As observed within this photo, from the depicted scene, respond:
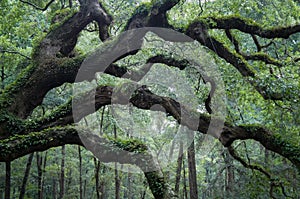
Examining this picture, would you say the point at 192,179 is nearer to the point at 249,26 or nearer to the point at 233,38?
the point at 233,38

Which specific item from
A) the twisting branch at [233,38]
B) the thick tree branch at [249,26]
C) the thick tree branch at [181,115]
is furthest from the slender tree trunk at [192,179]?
the thick tree branch at [249,26]

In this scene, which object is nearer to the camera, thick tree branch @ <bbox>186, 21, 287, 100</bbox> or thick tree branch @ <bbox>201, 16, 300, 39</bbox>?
thick tree branch @ <bbox>201, 16, 300, 39</bbox>

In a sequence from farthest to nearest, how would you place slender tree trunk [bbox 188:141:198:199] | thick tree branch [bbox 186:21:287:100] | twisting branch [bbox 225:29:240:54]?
slender tree trunk [bbox 188:141:198:199] → twisting branch [bbox 225:29:240:54] → thick tree branch [bbox 186:21:287:100]

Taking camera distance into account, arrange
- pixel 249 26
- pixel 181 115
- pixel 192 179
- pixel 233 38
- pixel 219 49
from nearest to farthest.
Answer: pixel 181 115
pixel 249 26
pixel 219 49
pixel 233 38
pixel 192 179

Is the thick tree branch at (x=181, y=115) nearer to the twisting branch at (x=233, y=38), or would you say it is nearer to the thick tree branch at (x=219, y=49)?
the thick tree branch at (x=219, y=49)

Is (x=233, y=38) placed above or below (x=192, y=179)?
above

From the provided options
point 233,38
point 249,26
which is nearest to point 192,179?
point 233,38

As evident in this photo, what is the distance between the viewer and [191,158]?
12.4m

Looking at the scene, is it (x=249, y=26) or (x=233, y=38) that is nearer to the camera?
(x=249, y=26)

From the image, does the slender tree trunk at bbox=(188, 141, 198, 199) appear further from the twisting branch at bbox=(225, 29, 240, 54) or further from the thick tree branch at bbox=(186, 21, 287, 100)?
the thick tree branch at bbox=(186, 21, 287, 100)

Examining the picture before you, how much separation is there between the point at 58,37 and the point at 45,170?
1424cm

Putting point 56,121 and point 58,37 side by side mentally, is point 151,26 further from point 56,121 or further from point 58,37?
point 56,121

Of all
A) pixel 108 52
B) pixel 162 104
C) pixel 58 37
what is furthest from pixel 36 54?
pixel 162 104

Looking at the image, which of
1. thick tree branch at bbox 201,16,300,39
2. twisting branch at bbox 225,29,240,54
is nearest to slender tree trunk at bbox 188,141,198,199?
twisting branch at bbox 225,29,240,54
